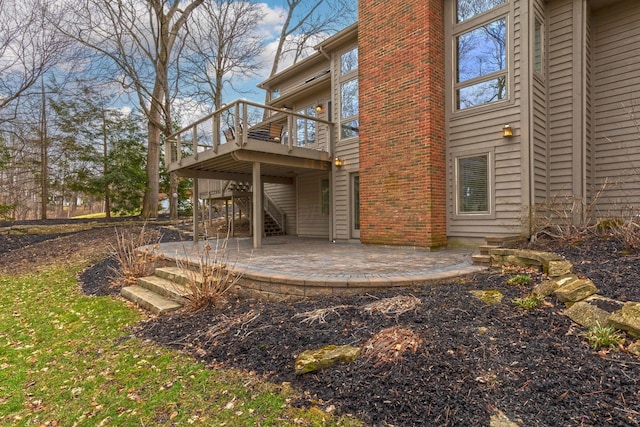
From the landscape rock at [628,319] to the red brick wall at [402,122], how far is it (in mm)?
4365

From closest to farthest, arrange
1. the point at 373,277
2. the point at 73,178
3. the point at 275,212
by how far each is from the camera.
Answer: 1. the point at 373,277
2. the point at 275,212
3. the point at 73,178

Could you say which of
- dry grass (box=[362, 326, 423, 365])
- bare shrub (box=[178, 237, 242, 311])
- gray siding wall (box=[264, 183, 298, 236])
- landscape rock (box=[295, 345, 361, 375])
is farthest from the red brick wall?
landscape rock (box=[295, 345, 361, 375])

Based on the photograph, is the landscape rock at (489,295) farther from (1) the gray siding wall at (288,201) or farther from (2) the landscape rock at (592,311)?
(1) the gray siding wall at (288,201)

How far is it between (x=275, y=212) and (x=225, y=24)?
33.4 ft

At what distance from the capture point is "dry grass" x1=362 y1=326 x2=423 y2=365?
2.48m

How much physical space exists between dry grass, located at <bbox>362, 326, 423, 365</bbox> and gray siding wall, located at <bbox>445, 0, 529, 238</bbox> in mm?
4685

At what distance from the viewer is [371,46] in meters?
8.06

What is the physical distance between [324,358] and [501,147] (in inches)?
225

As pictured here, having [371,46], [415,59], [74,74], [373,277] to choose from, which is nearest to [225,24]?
[74,74]

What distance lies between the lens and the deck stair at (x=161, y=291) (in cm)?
438

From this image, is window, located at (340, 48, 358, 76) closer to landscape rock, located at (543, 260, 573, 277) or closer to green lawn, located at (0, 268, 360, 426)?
landscape rock, located at (543, 260, 573, 277)

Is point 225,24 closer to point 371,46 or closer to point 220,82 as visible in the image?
point 220,82

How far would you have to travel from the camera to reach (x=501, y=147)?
6.47 meters

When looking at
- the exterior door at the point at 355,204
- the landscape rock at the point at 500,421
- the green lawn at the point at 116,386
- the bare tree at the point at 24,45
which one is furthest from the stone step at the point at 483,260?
the bare tree at the point at 24,45
